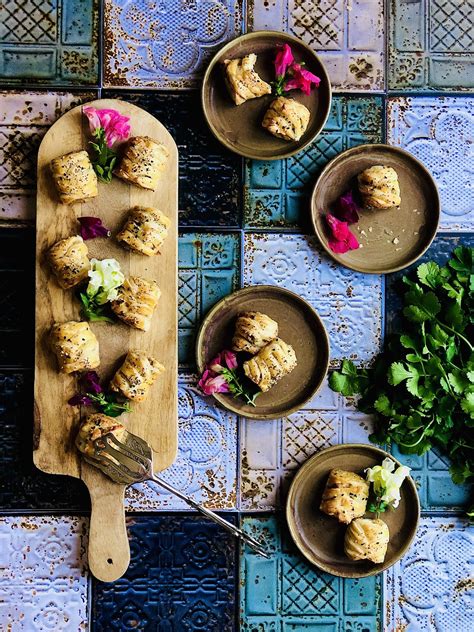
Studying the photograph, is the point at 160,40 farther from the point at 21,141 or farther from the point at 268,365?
the point at 268,365

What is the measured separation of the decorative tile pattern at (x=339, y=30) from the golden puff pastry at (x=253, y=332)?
94 cm

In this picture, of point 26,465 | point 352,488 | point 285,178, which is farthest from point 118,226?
point 352,488

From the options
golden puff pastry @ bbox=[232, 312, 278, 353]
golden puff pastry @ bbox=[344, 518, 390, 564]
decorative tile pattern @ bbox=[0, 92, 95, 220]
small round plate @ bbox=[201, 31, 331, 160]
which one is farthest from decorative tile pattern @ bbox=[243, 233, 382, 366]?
decorative tile pattern @ bbox=[0, 92, 95, 220]

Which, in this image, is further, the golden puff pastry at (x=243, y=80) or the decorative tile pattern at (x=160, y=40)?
the decorative tile pattern at (x=160, y=40)

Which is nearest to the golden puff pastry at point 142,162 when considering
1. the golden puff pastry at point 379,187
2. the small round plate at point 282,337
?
the small round plate at point 282,337

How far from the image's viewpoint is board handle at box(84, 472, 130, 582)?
256cm

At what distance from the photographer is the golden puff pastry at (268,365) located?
2.54 meters

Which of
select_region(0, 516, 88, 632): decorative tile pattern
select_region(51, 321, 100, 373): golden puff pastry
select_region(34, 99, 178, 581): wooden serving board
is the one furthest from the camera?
select_region(0, 516, 88, 632): decorative tile pattern

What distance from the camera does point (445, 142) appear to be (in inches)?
108

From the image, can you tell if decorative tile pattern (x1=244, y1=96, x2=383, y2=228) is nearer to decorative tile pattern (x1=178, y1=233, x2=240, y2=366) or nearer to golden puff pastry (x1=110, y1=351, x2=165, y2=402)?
decorative tile pattern (x1=178, y1=233, x2=240, y2=366)

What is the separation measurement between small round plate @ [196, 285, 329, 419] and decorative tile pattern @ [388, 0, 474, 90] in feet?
3.12

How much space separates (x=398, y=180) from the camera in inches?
106

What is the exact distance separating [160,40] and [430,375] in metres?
1.59

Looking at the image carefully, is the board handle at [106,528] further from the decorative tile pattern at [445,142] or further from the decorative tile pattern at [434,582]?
the decorative tile pattern at [445,142]
